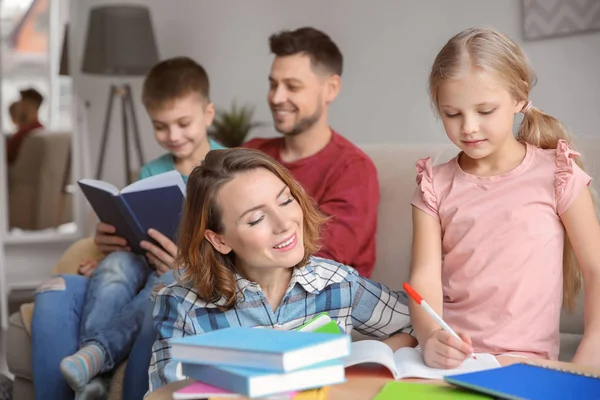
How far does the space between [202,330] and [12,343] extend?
1082 millimetres

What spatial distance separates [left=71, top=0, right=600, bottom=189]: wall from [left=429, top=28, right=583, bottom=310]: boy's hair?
5.19 ft

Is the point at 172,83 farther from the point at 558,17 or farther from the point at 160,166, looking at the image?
the point at 558,17

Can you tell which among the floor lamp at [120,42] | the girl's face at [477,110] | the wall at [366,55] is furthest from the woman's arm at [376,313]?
the floor lamp at [120,42]

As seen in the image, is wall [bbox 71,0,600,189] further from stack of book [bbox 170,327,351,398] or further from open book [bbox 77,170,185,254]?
stack of book [bbox 170,327,351,398]

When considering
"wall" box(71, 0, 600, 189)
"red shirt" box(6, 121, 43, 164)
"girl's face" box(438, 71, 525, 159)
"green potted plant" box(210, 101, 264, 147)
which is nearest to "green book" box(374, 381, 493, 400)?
"girl's face" box(438, 71, 525, 159)

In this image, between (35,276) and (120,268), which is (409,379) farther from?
(35,276)

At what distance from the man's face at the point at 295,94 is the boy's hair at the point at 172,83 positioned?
251mm

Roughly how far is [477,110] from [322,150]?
0.96 metres

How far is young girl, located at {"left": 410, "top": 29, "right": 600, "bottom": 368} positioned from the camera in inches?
61.7

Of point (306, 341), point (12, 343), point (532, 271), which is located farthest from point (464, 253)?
point (12, 343)

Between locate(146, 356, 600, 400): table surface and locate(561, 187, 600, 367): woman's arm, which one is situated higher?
locate(561, 187, 600, 367): woman's arm

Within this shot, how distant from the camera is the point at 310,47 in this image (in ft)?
8.52

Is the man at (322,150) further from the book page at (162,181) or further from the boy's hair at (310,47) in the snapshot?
the book page at (162,181)

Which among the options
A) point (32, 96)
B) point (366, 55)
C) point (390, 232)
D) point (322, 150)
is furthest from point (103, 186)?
point (32, 96)
